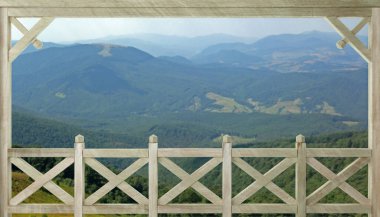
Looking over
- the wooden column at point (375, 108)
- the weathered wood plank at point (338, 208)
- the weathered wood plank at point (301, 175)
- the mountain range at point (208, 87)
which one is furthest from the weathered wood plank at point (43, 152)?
the mountain range at point (208, 87)

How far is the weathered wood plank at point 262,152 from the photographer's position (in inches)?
300

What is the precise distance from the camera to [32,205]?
7801 millimetres

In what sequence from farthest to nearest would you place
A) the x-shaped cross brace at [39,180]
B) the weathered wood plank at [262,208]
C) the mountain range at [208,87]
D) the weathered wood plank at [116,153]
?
the mountain range at [208,87] → the x-shaped cross brace at [39,180] → the weathered wood plank at [262,208] → the weathered wood plank at [116,153]

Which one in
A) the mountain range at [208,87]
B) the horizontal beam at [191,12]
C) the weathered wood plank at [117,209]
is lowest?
the weathered wood plank at [117,209]

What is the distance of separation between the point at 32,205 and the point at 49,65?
51591 mm

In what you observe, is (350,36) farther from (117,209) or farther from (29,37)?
(29,37)

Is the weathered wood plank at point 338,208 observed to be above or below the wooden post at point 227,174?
below

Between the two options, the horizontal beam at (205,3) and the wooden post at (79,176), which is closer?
the horizontal beam at (205,3)

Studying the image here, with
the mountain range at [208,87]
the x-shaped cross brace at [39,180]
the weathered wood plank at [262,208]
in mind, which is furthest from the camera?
the mountain range at [208,87]

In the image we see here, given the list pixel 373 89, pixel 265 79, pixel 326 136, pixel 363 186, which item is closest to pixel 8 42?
pixel 373 89

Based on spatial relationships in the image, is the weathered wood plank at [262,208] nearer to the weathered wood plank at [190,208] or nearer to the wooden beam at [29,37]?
the weathered wood plank at [190,208]

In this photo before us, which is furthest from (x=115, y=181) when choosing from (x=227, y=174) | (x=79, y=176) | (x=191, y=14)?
(x=191, y=14)

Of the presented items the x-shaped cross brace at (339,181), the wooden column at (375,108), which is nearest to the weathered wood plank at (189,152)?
the x-shaped cross brace at (339,181)

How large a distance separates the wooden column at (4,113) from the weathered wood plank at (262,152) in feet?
9.15
